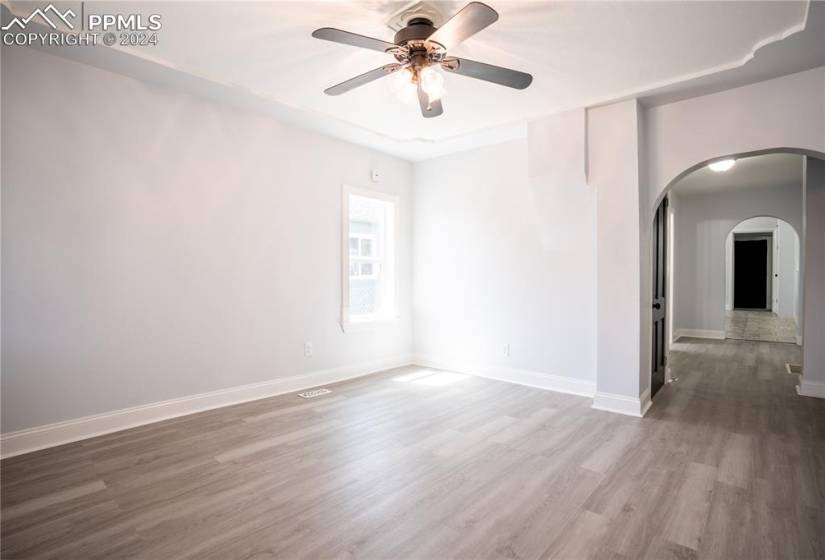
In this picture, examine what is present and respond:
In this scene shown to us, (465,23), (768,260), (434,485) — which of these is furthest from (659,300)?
(768,260)

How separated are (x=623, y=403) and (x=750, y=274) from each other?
12.7m

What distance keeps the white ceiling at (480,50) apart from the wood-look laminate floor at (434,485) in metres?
2.66

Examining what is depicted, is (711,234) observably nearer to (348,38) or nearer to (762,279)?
(762,279)

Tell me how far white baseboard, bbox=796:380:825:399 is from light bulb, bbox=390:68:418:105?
Answer: 15.1 ft

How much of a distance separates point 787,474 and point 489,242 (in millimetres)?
3153

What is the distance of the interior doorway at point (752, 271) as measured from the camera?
40.5 feet

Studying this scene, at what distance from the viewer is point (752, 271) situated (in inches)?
505

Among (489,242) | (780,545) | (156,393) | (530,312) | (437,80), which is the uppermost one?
(437,80)

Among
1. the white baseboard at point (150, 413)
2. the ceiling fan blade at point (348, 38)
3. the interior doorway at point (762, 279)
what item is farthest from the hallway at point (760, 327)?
the ceiling fan blade at point (348, 38)

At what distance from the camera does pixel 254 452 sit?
2.79 metres

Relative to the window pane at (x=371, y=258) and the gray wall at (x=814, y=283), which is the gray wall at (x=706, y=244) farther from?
the window pane at (x=371, y=258)

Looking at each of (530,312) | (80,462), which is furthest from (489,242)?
(80,462)

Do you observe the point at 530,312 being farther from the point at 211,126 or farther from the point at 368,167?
the point at 211,126

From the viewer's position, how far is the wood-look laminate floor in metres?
1.87
